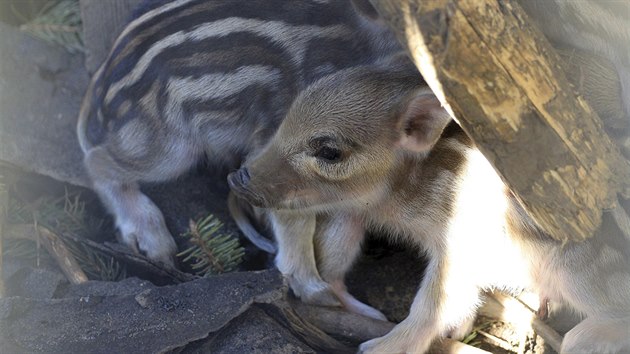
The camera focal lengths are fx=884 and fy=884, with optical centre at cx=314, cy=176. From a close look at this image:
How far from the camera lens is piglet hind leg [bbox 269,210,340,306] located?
10.2ft

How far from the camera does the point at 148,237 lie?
341 cm

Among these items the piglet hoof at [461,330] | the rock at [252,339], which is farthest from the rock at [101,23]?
the piglet hoof at [461,330]

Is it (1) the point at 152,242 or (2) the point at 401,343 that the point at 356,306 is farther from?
(1) the point at 152,242

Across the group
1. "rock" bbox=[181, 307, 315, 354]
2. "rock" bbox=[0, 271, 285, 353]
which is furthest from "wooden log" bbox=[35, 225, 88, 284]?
"rock" bbox=[181, 307, 315, 354]

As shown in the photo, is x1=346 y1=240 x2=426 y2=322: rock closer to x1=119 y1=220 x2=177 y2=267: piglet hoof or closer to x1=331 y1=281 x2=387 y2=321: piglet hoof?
x1=331 y1=281 x2=387 y2=321: piglet hoof

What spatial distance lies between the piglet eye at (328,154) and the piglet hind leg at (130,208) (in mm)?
943

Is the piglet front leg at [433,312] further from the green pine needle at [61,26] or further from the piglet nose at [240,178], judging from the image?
the green pine needle at [61,26]

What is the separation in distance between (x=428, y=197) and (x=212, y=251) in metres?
0.81

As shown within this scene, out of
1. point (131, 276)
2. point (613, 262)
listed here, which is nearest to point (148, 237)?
point (131, 276)

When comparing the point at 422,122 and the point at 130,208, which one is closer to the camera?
the point at 422,122

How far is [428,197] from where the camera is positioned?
9.25 ft

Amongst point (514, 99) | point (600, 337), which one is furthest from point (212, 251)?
point (514, 99)

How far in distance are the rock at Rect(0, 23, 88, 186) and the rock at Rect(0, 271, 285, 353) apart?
3.16 feet

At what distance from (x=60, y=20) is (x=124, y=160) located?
0.91m
